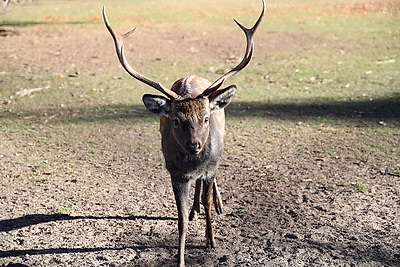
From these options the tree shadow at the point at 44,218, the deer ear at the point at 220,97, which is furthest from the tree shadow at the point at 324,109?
the deer ear at the point at 220,97

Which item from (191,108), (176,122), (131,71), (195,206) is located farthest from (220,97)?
(195,206)

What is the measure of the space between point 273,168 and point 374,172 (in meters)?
1.07

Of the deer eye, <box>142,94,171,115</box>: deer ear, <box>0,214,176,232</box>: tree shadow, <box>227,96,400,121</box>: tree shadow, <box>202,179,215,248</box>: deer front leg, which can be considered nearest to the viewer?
the deer eye

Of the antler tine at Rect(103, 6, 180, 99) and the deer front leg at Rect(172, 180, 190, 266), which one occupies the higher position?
the antler tine at Rect(103, 6, 180, 99)

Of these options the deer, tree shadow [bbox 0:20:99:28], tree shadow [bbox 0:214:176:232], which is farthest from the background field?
tree shadow [bbox 0:20:99:28]

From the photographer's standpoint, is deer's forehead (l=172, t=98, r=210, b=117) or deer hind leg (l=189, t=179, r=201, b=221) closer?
deer's forehead (l=172, t=98, r=210, b=117)

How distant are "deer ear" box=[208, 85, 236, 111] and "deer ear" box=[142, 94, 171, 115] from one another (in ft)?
1.08

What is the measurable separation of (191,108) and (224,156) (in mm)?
2812

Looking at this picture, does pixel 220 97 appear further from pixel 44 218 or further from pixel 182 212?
pixel 44 218

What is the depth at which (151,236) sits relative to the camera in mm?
5188

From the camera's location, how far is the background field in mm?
5004

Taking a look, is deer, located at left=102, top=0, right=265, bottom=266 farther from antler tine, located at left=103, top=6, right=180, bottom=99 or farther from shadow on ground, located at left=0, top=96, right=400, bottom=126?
shadow on ground, located at left=0, top=96, right=400, bottom=126

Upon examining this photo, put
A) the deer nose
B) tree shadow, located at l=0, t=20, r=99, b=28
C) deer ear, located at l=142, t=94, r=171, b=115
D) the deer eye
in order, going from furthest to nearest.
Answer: tree shadow, located at l=0, t=20, r=99, b=28 → deer ear, located at l=142, t=94, r=171, b=115 → the deer eye → the deer nose

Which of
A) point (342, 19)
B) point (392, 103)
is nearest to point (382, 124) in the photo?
point (392, 103)
